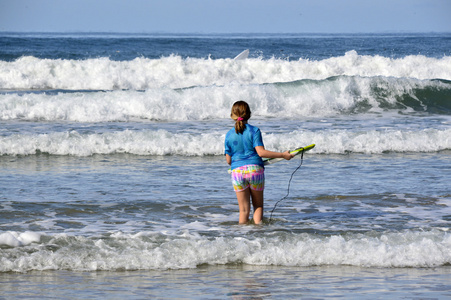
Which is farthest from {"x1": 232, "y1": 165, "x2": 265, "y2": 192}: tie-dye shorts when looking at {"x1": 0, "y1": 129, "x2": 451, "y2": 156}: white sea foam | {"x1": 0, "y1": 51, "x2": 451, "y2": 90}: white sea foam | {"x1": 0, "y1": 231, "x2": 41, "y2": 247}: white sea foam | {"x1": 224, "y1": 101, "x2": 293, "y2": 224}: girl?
{"x1": 0, "y1": 51, "x2": 451, "y2": 90}: white sea foam

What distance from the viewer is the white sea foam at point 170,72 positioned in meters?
28.0

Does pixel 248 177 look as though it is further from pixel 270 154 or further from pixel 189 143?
pixel 189 143

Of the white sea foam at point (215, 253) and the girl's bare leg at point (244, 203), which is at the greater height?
the girl's bare leg at point (244, 203)

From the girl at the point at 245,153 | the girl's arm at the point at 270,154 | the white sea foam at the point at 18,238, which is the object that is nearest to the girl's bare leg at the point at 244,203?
the girl at the point at 245,153

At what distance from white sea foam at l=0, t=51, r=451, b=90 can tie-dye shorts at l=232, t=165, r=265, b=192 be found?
70.9 feet

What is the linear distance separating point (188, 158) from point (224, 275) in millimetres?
6534

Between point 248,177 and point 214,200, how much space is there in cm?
181

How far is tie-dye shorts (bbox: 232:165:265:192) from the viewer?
6754 mm

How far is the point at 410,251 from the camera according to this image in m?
6.23

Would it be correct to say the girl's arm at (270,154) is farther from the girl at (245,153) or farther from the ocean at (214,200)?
the ocean at (214,200)

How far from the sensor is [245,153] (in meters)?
6.71

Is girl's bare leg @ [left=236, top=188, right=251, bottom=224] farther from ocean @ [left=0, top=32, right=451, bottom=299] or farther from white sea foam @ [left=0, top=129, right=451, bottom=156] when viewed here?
white sea foam @ [left=0, top=129, right=451, bottom=156]

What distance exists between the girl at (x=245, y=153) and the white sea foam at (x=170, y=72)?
21.6 meters

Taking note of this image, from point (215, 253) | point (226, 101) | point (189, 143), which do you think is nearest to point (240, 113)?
point (215, 253)
